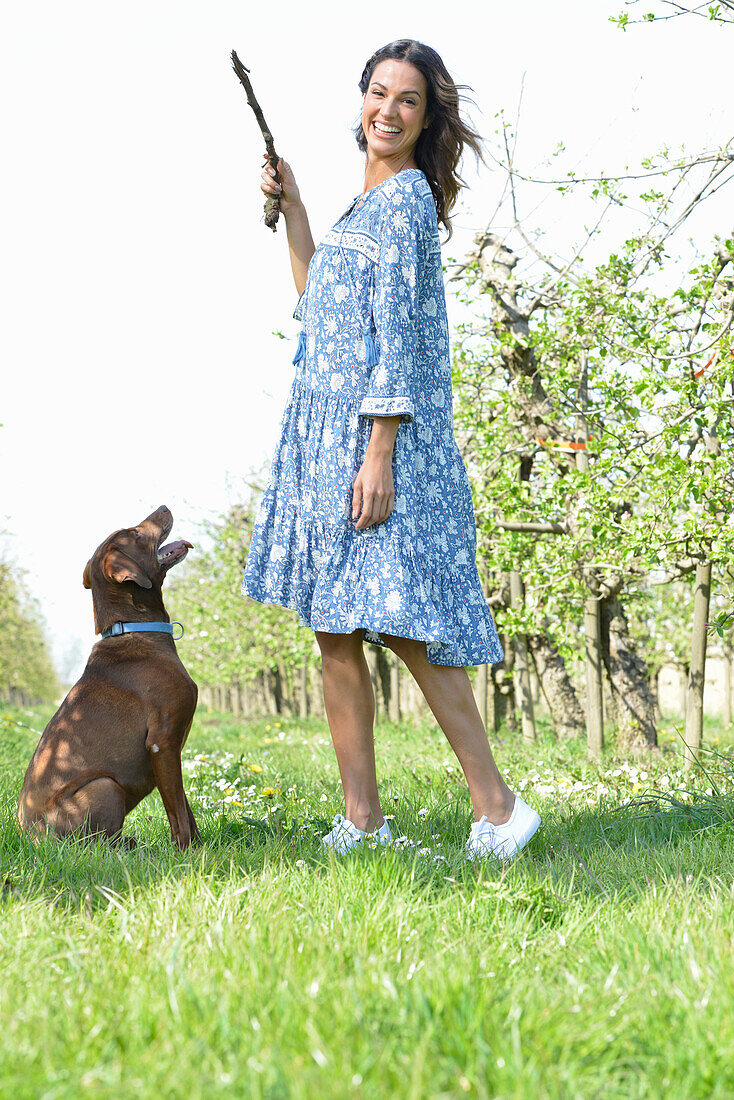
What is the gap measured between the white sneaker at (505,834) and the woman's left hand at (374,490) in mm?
1103

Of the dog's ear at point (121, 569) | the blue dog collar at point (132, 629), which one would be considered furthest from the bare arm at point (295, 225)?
the blue dog collar at point (132, 629)

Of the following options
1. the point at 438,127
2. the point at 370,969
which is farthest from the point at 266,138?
the point at 370,969

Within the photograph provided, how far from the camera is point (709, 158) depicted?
5398mm

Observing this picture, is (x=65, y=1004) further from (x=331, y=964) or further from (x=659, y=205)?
(x=659, y=205)

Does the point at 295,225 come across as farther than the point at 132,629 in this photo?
Yes

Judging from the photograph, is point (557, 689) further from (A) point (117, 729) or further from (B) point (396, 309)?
(B) point (396, 309)

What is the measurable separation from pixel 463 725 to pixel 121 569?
1452 millimetres

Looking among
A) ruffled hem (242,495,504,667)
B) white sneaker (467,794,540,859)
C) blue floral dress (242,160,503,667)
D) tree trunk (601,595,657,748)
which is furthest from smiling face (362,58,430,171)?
tree trunk (601,595,657,748)

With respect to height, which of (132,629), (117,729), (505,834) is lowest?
(505,834)

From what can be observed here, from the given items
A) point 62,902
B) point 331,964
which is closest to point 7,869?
point 62,902

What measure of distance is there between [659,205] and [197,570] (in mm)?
21301

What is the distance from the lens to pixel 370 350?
10.4ft

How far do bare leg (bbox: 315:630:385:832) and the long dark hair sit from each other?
5.77ft

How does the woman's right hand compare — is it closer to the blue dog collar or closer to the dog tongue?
the dog tongue
